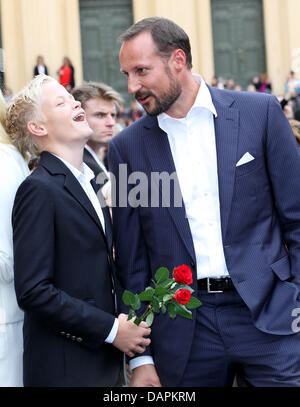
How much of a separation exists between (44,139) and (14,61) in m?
18.9

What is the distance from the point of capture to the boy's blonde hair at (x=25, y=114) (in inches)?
123

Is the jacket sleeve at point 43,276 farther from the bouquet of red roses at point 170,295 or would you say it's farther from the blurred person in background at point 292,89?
the blurred person in background at point 292,89

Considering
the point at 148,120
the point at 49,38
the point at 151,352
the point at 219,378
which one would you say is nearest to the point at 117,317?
the point at 151,352

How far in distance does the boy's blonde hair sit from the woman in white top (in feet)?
0.63

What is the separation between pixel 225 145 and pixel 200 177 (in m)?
0.19

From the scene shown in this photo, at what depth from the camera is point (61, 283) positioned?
2.82 meters

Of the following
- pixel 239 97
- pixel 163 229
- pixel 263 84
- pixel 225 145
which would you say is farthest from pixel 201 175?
pixel 263 84

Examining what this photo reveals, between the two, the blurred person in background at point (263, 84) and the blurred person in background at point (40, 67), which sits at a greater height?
the blurred person in background at point (40, 67)

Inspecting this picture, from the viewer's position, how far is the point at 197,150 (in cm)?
320

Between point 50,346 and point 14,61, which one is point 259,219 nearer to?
point 50,346

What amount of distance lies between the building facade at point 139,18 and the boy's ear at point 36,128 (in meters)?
18.3

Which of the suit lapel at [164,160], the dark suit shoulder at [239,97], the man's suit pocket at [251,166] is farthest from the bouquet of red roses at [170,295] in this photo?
the dark suit shoulder at [239,97]

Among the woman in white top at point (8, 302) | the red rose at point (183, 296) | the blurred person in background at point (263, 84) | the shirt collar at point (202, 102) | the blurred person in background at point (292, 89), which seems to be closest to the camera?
the red rose at point (183, 296)

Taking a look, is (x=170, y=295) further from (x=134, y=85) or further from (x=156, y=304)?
(x=134, y=85)
